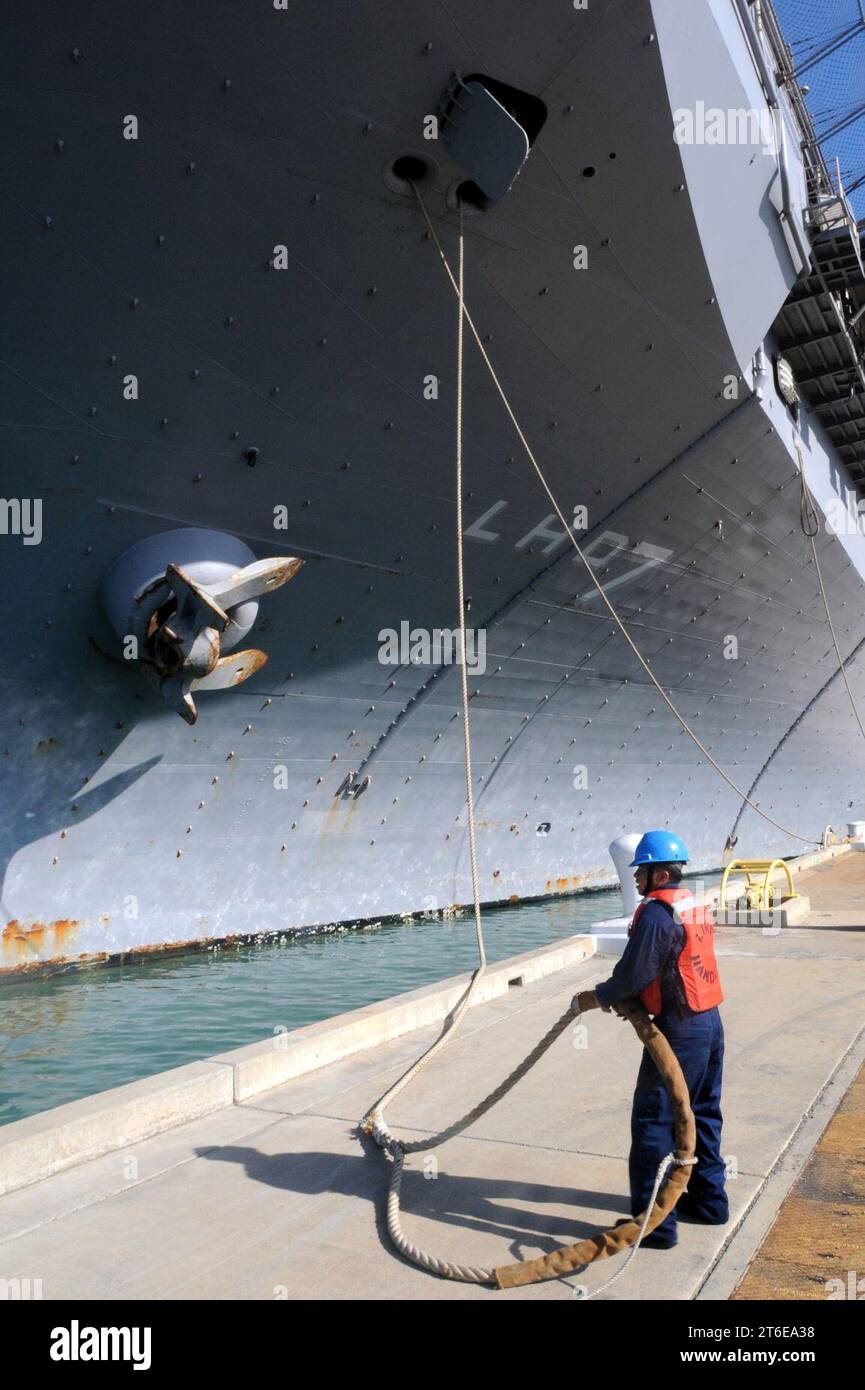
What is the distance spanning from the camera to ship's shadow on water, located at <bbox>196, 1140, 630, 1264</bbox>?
2914 millimetres

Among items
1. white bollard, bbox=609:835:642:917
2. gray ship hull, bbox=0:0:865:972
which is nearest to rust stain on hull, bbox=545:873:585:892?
gray ship hull, bbox=0:0:865:972

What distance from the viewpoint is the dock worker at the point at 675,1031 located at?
113 inches

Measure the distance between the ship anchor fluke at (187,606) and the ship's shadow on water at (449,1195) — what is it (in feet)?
11.0

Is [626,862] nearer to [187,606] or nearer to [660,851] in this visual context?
[187,606]

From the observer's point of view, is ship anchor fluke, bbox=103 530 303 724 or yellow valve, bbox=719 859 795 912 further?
yellow valve, bbox=719 859 795 912

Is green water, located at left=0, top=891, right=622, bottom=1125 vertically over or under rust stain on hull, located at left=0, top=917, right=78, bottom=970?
under

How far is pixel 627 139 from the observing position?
5879 mm

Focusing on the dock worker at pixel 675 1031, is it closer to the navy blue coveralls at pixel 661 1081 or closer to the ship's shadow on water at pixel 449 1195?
the navy blue coveralls at pixel 661 1081

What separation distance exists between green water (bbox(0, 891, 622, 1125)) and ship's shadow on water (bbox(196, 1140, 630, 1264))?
7.43 ft

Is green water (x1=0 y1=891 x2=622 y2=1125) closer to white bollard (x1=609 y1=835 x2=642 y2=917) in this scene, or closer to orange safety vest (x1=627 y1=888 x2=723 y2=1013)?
white bollard (x1=609 y1=835 x2=642 y2=917)

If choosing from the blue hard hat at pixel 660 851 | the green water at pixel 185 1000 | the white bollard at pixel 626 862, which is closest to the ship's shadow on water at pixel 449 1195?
the blue hard hat at pixel 660 851

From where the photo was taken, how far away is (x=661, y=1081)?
2.86m

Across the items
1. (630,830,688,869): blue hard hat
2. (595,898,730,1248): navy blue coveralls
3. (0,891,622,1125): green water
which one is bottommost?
(0,891,622,1125): green water

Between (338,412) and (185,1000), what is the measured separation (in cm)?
425
